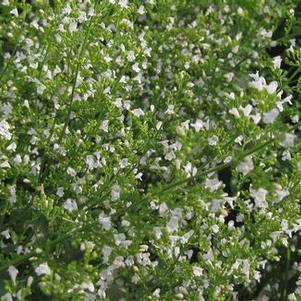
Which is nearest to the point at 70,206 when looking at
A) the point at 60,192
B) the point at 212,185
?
the point at 60,192

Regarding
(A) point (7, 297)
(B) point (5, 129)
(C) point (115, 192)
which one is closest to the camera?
(A) point (7, 297)

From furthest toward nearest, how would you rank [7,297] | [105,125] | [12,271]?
[105,125] → [12,271] → [7,297]

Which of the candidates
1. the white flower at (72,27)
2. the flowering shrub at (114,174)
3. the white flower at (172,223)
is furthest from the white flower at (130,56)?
the white flower at (172,223)

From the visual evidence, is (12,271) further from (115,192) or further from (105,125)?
(105,125)

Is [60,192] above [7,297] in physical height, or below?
above

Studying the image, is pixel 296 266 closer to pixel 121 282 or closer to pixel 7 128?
pixel 121 282

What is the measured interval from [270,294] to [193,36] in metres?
1.36

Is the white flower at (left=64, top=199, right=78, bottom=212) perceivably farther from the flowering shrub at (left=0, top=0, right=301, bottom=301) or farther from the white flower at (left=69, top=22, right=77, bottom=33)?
the white flower at (left=69, top=22, right=77, bottom=33)

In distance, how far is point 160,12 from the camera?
3494 millimetres

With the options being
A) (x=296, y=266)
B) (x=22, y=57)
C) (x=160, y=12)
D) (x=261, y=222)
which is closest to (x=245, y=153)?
(x=261, y=222)

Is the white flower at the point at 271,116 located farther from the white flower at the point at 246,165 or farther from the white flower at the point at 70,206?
the white flower at the point at 70,206

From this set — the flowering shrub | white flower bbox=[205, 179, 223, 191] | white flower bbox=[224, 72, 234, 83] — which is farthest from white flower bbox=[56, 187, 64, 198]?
white flower bbox=[224, 72, 234, 83]

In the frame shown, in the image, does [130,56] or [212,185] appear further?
[130,56]

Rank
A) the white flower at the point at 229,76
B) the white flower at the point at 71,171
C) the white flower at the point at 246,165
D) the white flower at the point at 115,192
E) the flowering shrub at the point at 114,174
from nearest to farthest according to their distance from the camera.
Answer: the white flower at the point at 246,165
the flowering shrub at the point at 114,174
the white flower at the point at 115,192
the white flower at the point at 71,171
the white flower at the point at 229,76
